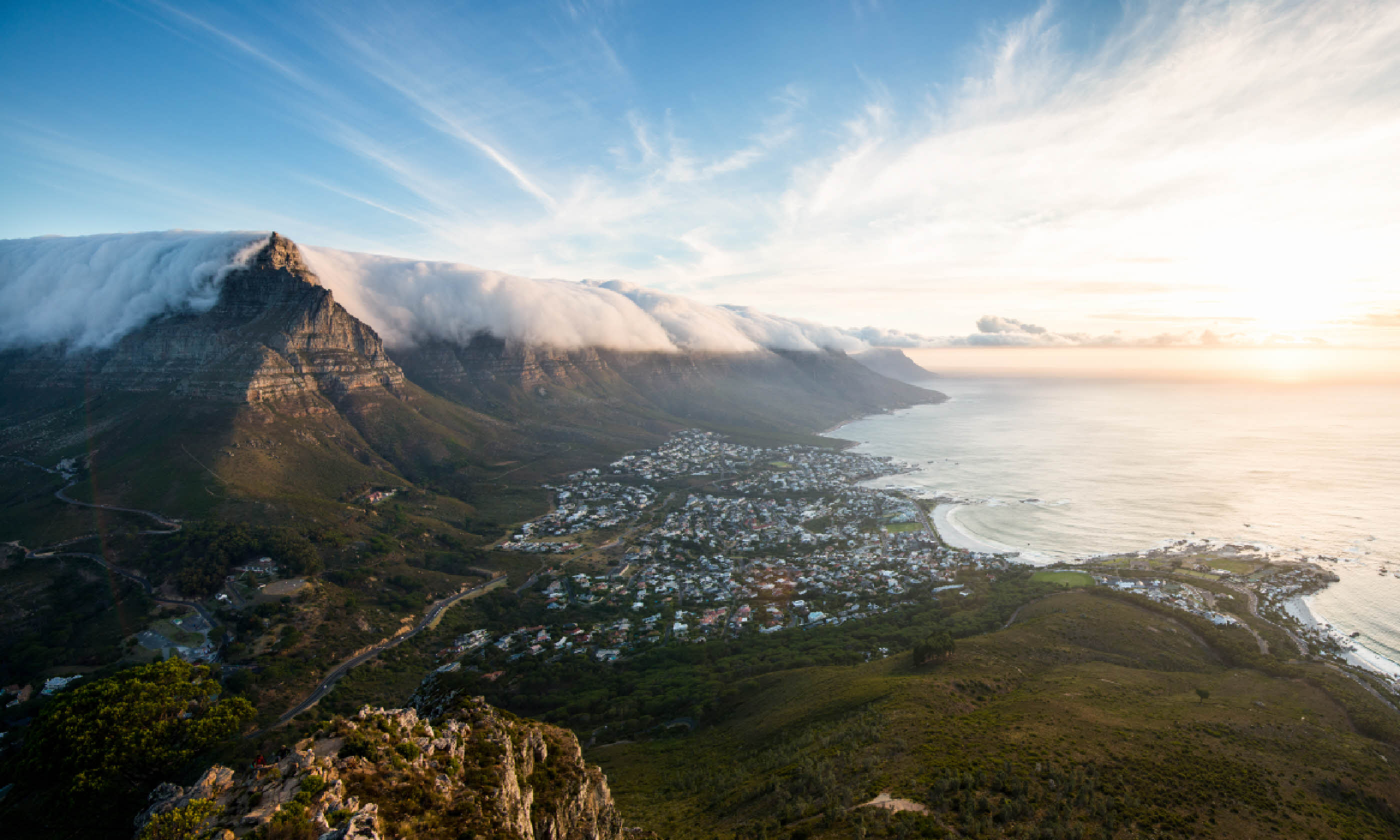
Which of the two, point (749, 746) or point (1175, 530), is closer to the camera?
point (749, 746)

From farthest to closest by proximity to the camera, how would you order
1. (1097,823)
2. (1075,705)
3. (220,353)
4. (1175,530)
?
1. (220,353)
2. (1175,530)
3. (1075,705)
4. (1097,823)

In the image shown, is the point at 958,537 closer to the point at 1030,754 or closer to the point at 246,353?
the point at 1030,754

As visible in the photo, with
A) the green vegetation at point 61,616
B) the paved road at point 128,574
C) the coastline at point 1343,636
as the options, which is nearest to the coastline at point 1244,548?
the coastline at point 1343,636

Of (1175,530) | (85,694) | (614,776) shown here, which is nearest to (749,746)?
(614,776)

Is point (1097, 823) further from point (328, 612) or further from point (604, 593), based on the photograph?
point (328, 612)

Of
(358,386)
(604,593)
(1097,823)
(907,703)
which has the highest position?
(358,386)

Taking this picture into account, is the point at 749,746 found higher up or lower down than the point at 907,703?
lower down

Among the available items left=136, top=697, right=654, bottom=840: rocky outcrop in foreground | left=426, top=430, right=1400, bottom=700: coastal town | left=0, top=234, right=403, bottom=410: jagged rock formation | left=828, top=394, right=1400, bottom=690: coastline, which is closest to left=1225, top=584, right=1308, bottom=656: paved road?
left=426, top=430, right=1400, bottom=700: coastal town

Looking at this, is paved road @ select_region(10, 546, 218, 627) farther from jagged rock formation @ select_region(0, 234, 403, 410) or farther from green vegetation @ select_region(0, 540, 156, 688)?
jagged rock formation @ select_region(0, 234, 403, 410)
